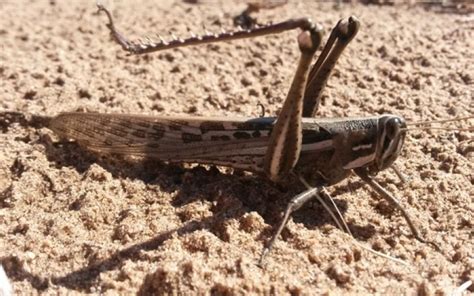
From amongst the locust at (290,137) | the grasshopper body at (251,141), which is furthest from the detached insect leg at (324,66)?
the grasshopper body at (251,141)

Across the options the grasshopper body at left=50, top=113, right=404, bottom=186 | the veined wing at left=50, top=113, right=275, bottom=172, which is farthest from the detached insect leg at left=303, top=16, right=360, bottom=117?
the veined wing at left=50, top=113, right=275, bottom=172

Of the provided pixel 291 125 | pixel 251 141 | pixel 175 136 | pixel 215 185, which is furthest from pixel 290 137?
pixel 175 136

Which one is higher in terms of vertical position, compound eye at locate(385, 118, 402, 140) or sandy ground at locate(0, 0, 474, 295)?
compound eye at locate(385, 118, 402, 140)

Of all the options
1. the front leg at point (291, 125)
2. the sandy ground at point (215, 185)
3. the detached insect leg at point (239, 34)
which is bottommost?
the sandy ground at point (215, 185)

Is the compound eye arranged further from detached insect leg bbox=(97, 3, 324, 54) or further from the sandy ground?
detached insect leg bbox=(97, 3, 324, 54)

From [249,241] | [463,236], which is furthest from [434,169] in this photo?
[249,241]

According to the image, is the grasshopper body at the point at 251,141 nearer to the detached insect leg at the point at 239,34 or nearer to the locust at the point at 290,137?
the locust at the point at 290,137

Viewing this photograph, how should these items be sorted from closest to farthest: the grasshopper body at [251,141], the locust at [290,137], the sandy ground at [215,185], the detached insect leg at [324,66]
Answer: the sandy ground at [215,185] < the locust at [290,137] < the grasshopper body at [251,141] < the detached insect leg at [324,66]
